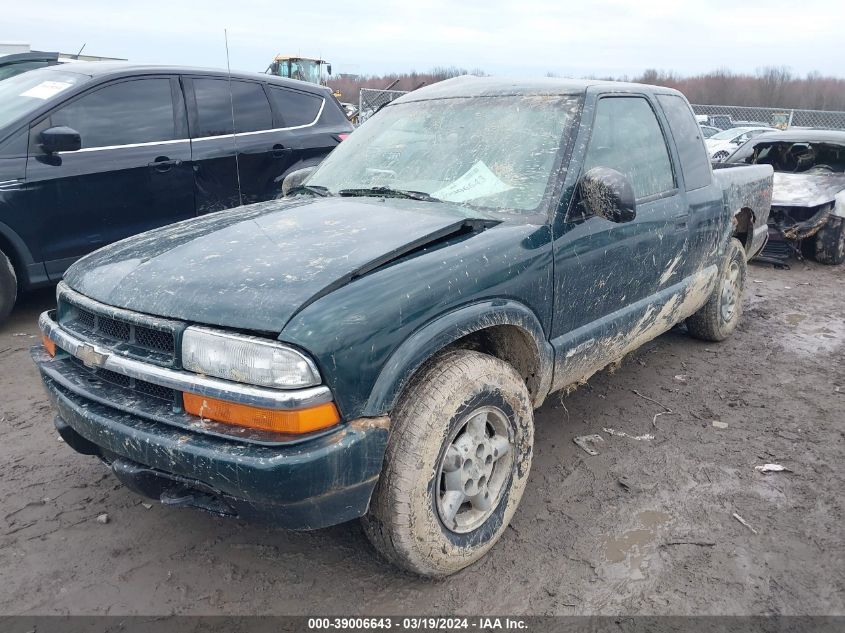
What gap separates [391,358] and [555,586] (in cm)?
113

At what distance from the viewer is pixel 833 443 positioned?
3639mm

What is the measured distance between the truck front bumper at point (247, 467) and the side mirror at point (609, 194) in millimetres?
1406

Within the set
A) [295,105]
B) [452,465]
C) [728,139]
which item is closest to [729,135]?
[728,139]

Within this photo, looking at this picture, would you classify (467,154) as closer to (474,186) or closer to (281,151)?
Result: (474,186)

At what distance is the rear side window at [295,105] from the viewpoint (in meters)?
6.05

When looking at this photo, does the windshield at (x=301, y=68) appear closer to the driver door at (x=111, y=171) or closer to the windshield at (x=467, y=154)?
the driver door at (x=111, y=171)

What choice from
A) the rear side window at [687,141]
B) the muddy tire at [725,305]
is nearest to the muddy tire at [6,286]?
the rear side window at [687,141]

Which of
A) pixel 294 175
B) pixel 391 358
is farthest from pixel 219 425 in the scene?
pixel 294 175

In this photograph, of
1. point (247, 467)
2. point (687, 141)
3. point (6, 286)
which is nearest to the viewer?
point (247, 467)

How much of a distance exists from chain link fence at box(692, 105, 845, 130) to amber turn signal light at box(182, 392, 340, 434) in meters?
21.6

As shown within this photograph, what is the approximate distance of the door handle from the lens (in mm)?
5863

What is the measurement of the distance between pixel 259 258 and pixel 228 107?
12.6ft

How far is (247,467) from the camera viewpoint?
6.46ft

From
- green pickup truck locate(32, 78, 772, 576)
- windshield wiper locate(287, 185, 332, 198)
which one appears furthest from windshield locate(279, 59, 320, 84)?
green pickup truck locate(32, 78, 772, 576)
